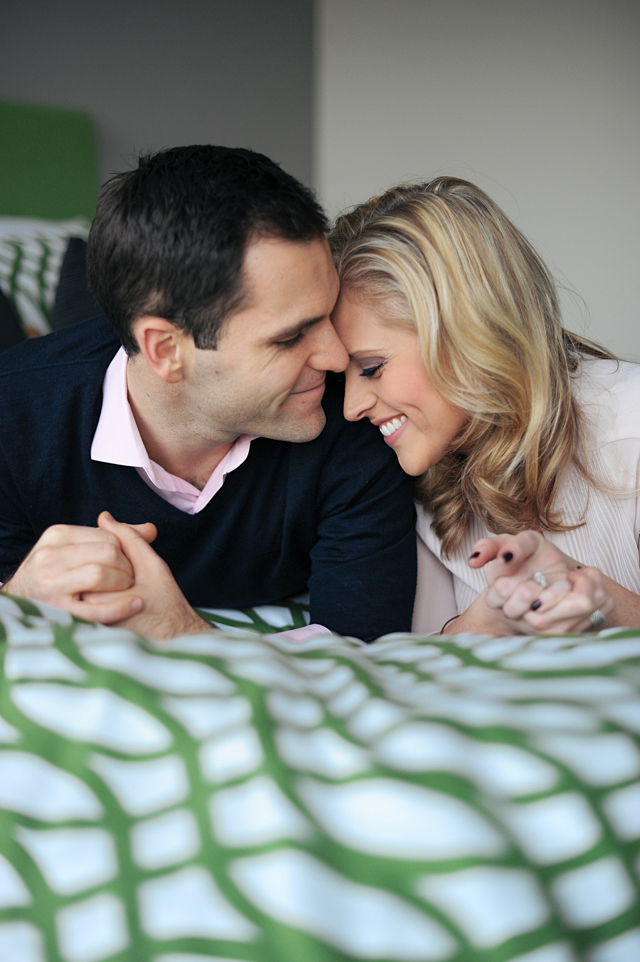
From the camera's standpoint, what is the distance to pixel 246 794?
61cm

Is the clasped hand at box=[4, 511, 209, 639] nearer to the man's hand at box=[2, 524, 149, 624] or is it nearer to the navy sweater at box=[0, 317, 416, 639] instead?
the man's hand at box=[2, 524, 149, 624]

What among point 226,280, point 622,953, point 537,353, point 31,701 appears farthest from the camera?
point 537,353

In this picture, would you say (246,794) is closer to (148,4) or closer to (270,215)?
(270,215)

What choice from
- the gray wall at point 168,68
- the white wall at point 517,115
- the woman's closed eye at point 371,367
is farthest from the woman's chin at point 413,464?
the gray wall at point 168,68

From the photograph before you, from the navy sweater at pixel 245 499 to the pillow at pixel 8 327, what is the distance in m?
0.40

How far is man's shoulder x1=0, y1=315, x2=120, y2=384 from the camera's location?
1437 mm

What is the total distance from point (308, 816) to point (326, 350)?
2.74ft

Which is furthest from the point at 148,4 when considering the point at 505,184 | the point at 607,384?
the point at 607,384

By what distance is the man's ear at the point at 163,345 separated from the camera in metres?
1.27

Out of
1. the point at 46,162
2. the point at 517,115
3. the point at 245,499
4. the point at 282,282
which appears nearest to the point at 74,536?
the point at 245,499

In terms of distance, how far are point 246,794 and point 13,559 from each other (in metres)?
1.00

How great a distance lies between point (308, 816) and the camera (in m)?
0.59

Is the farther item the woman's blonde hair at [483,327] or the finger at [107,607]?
the woman's blonde hair at [483,327]

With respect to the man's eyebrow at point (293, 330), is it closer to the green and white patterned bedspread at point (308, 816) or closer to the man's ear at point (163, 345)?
the man's ear at point (163, 345)
